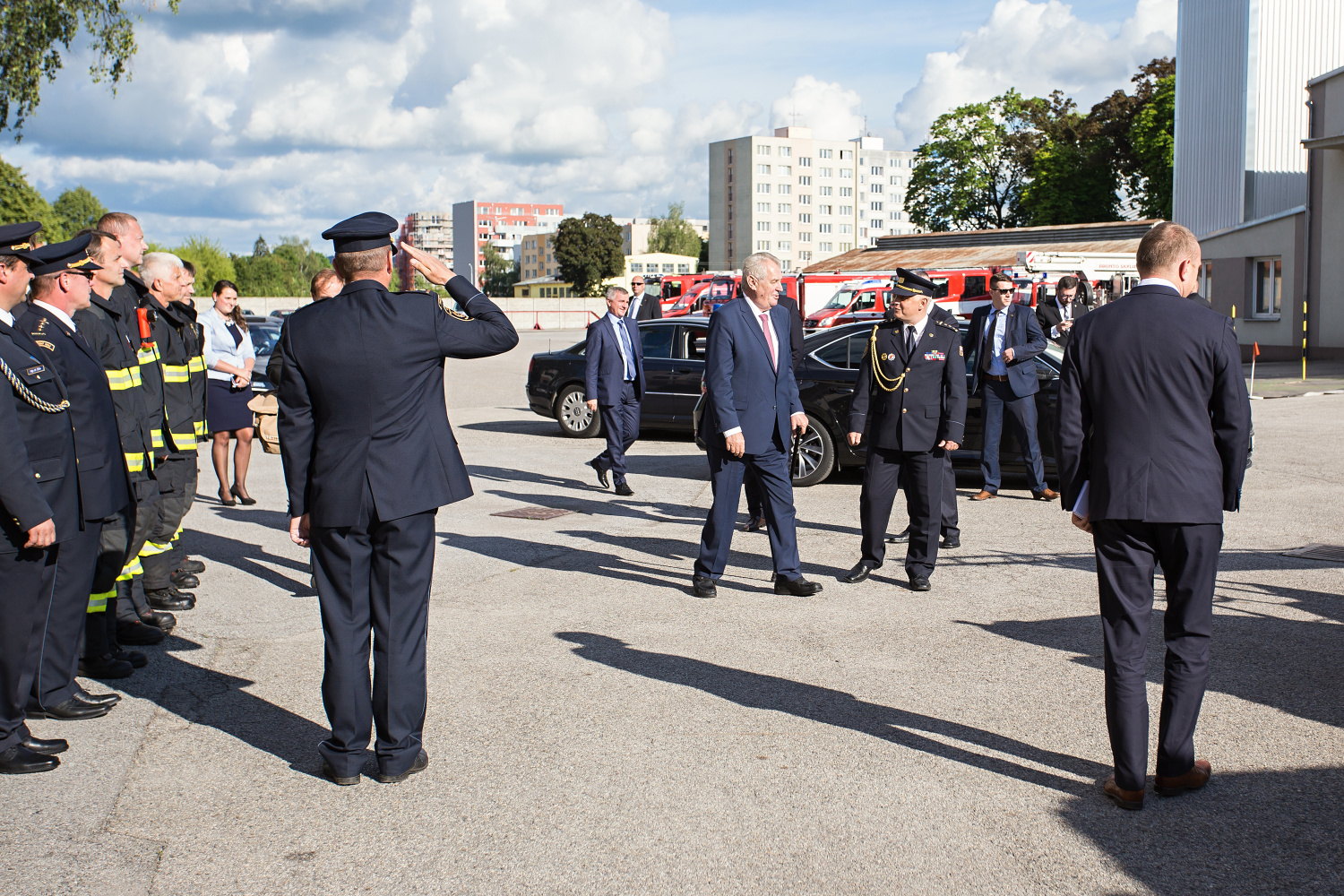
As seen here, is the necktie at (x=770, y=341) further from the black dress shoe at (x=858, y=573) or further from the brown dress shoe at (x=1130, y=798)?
the brown dress shoe at (x=1130, y=798)

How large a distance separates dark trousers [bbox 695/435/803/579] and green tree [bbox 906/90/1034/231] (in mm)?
65617

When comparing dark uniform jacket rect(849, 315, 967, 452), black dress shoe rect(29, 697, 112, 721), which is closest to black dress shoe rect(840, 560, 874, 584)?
dark uniform jacket rect(849, 315, 967, 452)

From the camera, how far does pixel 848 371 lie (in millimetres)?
11391

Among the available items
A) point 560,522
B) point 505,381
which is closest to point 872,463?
point 560,522

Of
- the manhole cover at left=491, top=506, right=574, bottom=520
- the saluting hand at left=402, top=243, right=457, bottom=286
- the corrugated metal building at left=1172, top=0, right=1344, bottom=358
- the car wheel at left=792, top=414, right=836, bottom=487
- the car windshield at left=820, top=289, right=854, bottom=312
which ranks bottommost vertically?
the manhole cover at left=491, top=506, right=574, bottom=520

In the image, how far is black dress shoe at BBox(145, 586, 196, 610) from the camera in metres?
6.64

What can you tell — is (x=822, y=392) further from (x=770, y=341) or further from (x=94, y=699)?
(x=94, y=699)

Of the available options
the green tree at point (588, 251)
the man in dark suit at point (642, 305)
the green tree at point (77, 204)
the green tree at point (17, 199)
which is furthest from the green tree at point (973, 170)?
the green tree at point (77, 204)

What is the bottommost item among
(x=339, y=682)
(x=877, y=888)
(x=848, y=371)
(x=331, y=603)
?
(x=877, y=888)

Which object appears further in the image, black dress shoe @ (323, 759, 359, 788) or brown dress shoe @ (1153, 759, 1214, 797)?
black dress shoe @ (323, 759, 359, 788)

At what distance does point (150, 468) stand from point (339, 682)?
2383mm

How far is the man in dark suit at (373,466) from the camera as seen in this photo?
4.00 meters

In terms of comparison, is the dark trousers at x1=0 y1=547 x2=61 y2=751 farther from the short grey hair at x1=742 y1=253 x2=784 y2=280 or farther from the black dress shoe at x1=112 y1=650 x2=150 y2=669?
the short grey hair at x1=742 y1=253 x2=784 y2=280

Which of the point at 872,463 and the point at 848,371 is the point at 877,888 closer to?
the point at 872,463
